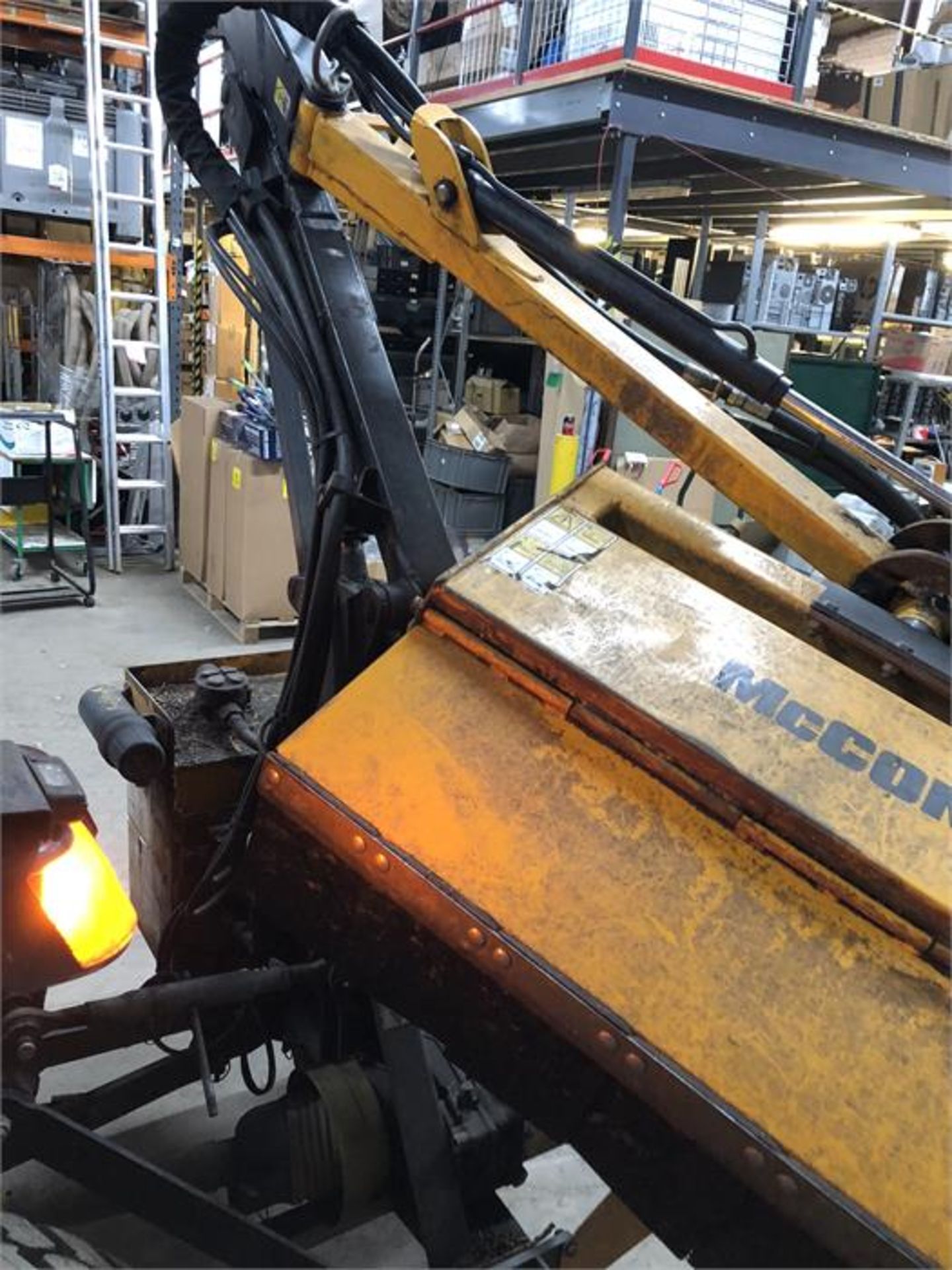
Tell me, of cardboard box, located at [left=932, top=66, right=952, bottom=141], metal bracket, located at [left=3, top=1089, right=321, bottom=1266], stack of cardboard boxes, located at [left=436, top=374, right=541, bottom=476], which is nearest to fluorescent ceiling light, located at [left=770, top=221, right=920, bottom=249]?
cardboard box, located at [left=932, top=66, right=952, bottom=141]

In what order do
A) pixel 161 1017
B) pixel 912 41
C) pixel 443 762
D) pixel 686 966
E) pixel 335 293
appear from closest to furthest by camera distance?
1. pixel 686 966
2. pixel 443 762
3. pixel 161 1017
4. pixel 335 293
5. pixel 912 41

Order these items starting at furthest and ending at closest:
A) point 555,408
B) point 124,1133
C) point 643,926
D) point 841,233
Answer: point 841,233
point 555,408
point 124,1133
point 643,926

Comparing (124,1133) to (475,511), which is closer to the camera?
(124,1133)

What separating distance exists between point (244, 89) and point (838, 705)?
149cm

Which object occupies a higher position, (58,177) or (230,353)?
(58,177)

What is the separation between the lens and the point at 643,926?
1.01 m

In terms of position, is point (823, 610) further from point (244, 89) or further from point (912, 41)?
point (912, 41)

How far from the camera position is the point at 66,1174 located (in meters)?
1.28

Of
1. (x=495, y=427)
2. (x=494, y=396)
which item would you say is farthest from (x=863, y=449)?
(x=494, y=396)

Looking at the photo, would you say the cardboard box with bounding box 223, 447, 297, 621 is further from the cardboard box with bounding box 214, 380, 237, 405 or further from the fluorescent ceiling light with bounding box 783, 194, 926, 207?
the fluorescent ceiling light with bounding box 783, 194, 926, 207

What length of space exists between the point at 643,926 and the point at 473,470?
5392 mm

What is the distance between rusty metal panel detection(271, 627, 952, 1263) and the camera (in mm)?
913

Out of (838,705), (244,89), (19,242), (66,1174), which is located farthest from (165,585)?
(838,705)

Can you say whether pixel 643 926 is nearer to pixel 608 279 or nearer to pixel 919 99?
pixel 608 279
